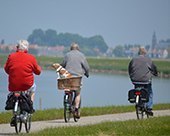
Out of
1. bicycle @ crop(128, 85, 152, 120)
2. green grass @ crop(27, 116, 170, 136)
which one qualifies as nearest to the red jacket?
green grass @ crop(27, 116, 170, 136)

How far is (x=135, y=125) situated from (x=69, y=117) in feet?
11.5

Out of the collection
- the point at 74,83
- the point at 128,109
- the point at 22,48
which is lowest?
the point at 128,109

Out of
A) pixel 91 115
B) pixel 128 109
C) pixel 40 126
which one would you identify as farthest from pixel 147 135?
pixel 128 109

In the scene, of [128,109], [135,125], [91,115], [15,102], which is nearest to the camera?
[15,102]

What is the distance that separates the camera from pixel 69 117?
57.7ft

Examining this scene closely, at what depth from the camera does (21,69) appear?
44.7 ft

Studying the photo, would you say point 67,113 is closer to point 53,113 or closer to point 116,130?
point 53,113

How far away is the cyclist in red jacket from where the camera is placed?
13.5 meters

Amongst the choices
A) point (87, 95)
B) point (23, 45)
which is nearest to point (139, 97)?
point (23, 45)

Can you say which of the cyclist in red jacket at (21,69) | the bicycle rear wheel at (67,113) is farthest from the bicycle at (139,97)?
the cyclist in red jacket at (21,69)

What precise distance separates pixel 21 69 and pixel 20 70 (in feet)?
0.09

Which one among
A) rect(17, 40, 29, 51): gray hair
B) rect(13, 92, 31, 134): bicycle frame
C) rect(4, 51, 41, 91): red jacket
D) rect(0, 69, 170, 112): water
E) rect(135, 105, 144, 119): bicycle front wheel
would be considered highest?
rect(17, 40, 29, 51): gray hair

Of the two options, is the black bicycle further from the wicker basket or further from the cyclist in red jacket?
the cyclist in red jacket

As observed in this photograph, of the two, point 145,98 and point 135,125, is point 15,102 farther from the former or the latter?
point 145,98
